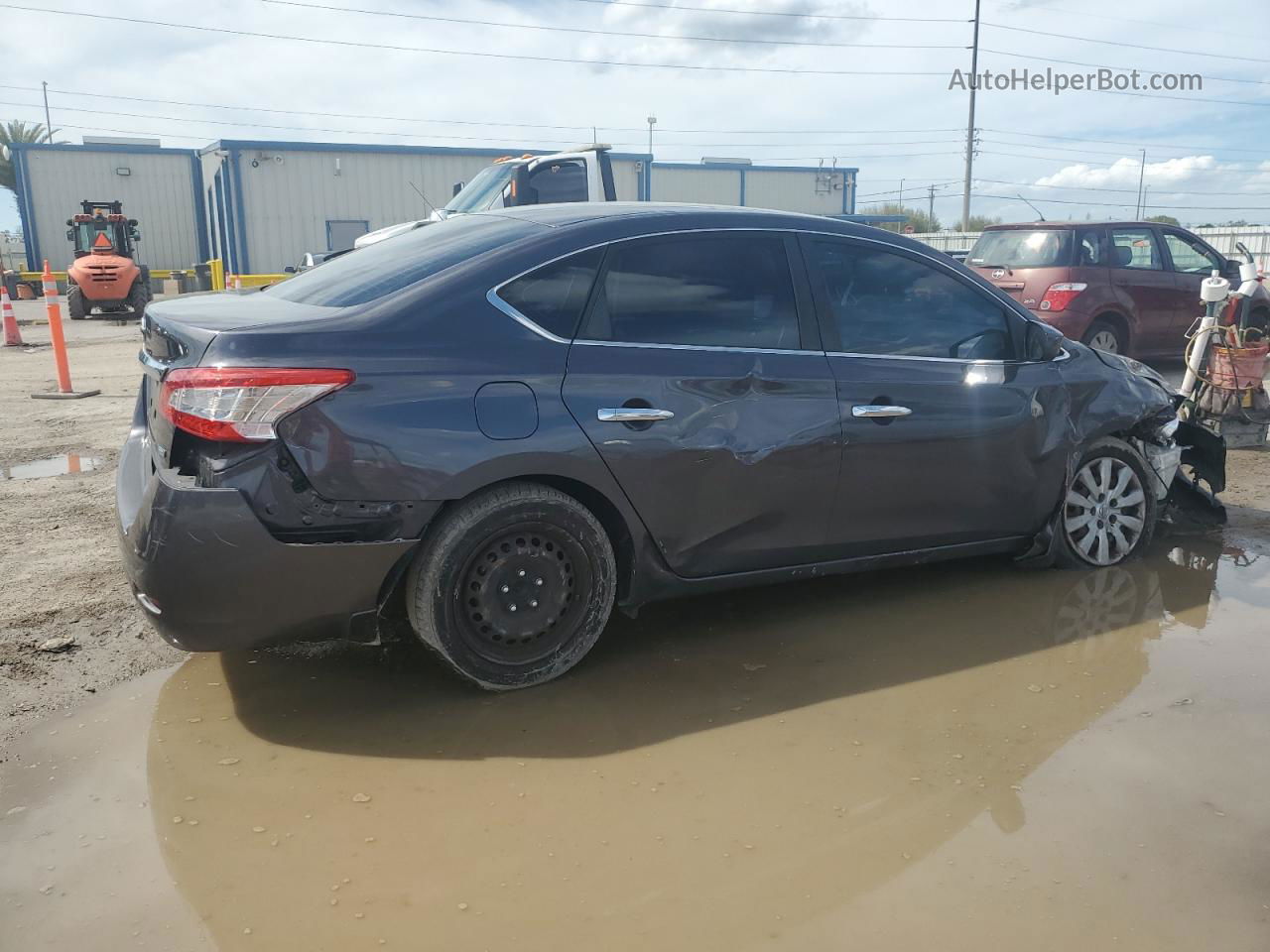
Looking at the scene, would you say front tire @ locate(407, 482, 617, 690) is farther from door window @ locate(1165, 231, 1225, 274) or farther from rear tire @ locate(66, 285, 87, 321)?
rear tire @ locate(66, 285, 87, 321)

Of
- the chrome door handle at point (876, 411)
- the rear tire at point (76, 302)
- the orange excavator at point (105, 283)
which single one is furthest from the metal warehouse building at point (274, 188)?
the chrome door handle at point (876, 411)

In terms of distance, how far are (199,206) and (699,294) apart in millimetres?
37462

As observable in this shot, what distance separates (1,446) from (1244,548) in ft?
26.3

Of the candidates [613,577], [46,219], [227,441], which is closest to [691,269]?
[613,577]

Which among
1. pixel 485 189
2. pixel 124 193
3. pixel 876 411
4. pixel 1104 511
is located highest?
pixel 124 193

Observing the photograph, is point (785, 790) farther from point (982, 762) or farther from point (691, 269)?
point (691, 269)

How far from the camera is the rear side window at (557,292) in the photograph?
3.48 metres

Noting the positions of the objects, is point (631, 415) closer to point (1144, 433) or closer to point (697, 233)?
point (697, 233)

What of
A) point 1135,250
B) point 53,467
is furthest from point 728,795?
point 1135,250

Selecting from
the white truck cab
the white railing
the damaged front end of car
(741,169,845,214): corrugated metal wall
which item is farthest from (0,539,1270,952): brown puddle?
(741,169,845,214): corrugated metal wall

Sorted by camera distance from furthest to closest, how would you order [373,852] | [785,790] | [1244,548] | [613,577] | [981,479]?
[1244,548]
[981,479]
[613,577]
[785,790]
[373,852]

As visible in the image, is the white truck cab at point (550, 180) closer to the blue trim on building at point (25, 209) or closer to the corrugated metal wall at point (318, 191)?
the corrugated metal wall at point (318, 191)

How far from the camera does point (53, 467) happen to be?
269 inches

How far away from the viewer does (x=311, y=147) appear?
31.1 metres
